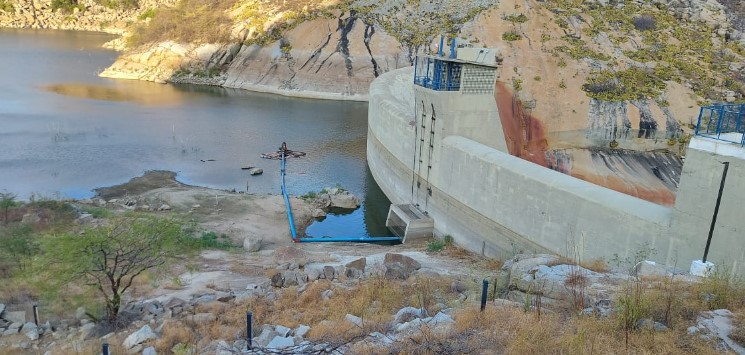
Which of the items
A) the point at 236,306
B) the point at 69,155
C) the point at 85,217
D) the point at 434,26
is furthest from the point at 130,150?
the point at 434,26

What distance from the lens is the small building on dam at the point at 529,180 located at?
1384 centimetres

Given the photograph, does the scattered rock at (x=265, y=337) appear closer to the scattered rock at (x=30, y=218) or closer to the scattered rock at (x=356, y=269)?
the scattered rock at (x=356, y=269)

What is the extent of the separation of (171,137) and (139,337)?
30.7 meters

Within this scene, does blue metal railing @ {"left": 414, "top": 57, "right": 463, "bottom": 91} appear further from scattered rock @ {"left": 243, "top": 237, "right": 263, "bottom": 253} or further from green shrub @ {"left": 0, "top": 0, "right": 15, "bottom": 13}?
green shrub @ {"left": 0, "top": 0, "right": 15, "bottom": 13}

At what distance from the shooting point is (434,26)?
2499 inches

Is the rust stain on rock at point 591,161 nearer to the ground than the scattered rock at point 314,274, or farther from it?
farther from it

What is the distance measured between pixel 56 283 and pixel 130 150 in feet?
79.7

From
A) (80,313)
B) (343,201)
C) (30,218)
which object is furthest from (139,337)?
(343,201)

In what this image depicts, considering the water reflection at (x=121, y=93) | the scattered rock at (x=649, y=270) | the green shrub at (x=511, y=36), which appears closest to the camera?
the scattered rock at (x=649, y=270)

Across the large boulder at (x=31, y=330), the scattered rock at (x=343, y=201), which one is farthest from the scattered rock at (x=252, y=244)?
the large boulder at (x=31, y=330)

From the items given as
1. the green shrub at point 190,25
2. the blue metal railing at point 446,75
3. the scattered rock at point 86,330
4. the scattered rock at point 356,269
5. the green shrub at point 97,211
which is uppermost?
the green shrub at point 190,25

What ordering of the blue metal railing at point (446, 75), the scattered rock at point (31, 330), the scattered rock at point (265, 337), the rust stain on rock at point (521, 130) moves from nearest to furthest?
the scattered rock at point (265, 337) → the scattered rock at point (31, 330) → the blue metal railing at point (446, 75) → the rust stain on rock at point (521, 130)

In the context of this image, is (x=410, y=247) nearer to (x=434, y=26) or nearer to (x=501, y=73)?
(x=501, y=73)

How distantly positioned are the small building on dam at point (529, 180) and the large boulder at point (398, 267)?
4.04 metres
